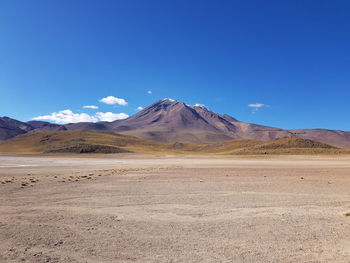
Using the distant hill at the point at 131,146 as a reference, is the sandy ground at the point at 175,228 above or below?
below

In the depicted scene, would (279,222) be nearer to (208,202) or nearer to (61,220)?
(208,202)

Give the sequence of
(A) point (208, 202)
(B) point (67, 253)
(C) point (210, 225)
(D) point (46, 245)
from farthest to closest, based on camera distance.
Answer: (A) point (208, 202) < (C) point (210, 225) < (D) point (46, 245) < (B) point (67, 253)

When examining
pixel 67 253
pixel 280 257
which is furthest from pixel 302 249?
pixel 67 253

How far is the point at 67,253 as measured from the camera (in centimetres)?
585

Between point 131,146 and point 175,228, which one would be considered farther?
point 131,146

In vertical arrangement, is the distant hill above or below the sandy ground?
above

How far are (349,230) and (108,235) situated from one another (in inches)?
258

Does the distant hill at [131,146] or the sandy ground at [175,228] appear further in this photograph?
the distant hill at [131,146]

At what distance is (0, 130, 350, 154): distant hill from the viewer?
7969 centimetres

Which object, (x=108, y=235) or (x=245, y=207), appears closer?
(x=108, y=235)

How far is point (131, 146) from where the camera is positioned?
12594 centimetres

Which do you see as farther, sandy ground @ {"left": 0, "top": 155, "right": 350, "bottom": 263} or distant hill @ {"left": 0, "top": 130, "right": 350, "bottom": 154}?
distant hill @ {"left": 0, "top": 130, "right": 350, "bottom": 154}

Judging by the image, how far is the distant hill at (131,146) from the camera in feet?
261

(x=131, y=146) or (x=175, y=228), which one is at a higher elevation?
(x=131, y=146)
